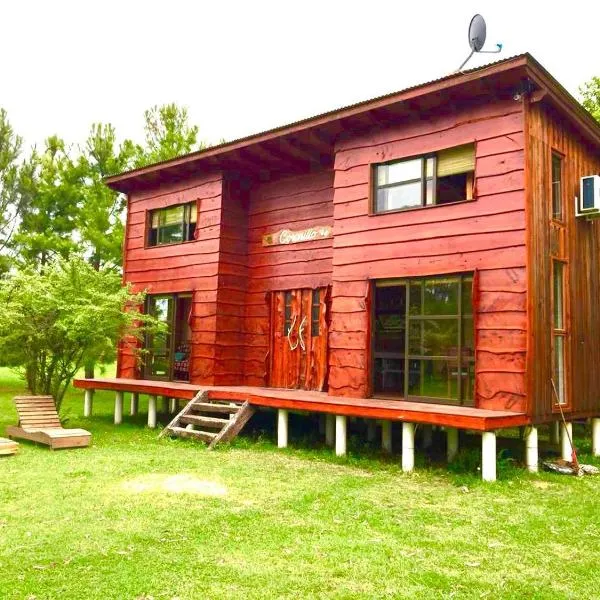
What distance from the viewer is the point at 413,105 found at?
9.59m

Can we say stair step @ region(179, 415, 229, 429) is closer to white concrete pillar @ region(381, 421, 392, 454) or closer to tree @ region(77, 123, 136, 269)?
white concrete pillar @ region(381, 421, 392, 454)

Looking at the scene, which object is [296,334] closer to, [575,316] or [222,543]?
[575,316]

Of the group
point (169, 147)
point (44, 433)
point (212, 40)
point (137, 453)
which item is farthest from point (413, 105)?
point (212, 40)

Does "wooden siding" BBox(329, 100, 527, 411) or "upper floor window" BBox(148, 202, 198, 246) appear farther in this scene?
"upper floor window" BBox(148, 202, 198, 246)

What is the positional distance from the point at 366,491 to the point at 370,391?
3031 mm

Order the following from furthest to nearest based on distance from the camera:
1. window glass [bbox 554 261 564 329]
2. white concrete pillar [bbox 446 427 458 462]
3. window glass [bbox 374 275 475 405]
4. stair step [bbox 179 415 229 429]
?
1. stair step [bbox 179 415 229 429]
2. window glass [bbox 554 261 564 329]
3. white concrete pillar [bbox 446 427 458 462]
4. window glass [bbox 374 275 475 405]

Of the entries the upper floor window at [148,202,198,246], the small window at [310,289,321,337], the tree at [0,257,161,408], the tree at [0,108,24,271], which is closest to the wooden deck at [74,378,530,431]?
the small window at [310,289,321,337]

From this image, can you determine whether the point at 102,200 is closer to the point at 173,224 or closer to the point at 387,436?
the point at 173,224

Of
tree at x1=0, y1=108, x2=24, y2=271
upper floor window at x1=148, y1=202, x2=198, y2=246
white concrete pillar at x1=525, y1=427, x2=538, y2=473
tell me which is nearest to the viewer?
white concrete pillar at x1=525, y1=427, x2=538, y2=473

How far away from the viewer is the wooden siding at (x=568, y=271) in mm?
8438

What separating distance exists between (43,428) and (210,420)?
2750 mm

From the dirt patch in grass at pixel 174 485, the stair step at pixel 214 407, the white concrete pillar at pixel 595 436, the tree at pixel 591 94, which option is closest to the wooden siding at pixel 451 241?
the stair step at pixel 214 407

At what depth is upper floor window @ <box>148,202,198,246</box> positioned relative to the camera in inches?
532

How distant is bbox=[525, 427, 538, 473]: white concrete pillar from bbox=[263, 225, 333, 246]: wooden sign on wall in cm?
522
